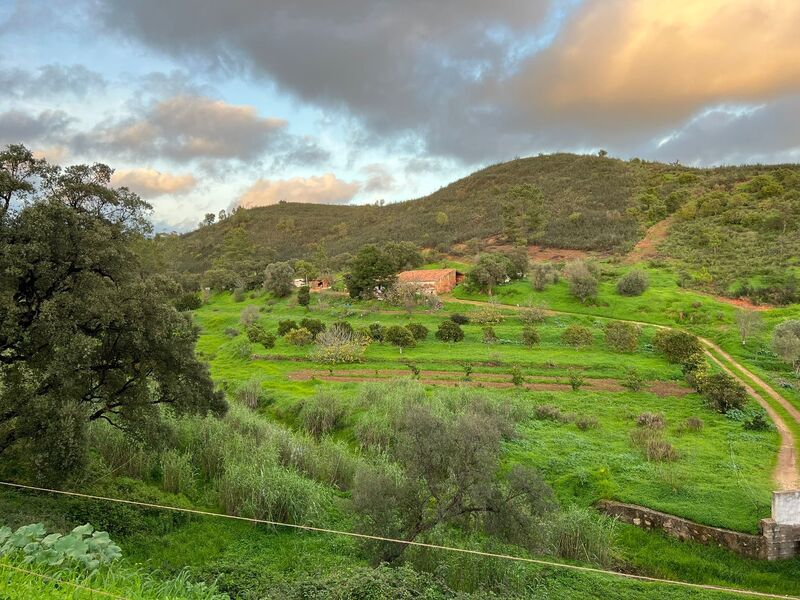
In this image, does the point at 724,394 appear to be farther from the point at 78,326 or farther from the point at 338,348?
the point at 78,326

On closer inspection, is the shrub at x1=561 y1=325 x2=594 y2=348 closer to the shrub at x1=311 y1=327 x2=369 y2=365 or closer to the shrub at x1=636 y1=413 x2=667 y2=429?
the shrub at x1=636 y1=413 x2=667 y2=429

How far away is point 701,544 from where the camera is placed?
13219 millimetres

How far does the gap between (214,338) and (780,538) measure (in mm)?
43937

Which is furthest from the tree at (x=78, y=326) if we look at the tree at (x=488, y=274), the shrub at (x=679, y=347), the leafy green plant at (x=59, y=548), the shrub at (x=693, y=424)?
the tree at (x=488, y=274)

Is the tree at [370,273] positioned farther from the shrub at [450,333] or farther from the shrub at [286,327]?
the shrub at [450,333]

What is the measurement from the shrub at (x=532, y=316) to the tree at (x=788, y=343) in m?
15.9

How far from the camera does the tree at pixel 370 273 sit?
168ft

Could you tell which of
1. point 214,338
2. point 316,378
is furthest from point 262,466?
point 214,338

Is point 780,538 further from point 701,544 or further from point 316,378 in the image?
point 316,378

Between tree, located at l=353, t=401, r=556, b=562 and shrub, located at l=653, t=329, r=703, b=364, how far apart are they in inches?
873

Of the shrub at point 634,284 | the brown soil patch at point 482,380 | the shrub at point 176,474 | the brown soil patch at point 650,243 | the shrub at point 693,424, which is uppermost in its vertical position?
the brown soil patch at point 650,243

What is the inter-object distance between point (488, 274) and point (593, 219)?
36.4 metres

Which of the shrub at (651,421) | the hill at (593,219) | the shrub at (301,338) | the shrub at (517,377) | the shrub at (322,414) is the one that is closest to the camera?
the shrub at (651,421)

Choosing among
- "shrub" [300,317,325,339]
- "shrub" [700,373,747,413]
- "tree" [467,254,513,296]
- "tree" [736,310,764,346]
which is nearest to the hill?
"tree" [736,310,764,346]
